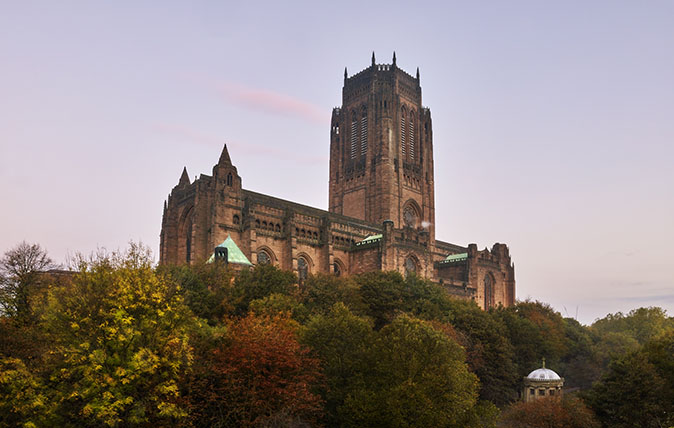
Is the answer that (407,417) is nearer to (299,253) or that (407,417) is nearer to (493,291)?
(299,253)

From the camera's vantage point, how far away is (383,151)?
79.0m

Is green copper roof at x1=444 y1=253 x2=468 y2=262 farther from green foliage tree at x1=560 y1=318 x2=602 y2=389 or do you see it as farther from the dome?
the dome

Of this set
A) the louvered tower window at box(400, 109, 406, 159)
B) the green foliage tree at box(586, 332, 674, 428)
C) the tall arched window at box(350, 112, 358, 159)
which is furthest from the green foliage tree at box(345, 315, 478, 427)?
the tall arched window at box(350, 112, 358, 159)

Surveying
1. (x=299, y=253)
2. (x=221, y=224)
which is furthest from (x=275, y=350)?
(x=299, y=253)

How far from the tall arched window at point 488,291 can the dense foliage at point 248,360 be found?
30.5 metres

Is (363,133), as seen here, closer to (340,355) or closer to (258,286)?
(258,286)

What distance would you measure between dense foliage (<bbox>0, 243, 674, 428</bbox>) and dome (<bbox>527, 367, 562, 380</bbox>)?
8.93ft

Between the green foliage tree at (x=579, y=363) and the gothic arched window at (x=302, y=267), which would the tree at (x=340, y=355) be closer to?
the gothic arched window at (x=302, y=267)

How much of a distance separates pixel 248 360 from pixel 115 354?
5.88m

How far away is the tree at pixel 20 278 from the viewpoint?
33094 mm

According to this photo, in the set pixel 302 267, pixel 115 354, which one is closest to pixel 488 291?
pixel 302 267

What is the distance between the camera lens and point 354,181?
8275 cm

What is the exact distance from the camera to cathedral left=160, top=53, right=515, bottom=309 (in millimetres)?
54656

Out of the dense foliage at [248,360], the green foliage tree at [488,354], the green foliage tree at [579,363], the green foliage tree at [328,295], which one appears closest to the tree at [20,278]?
the dense foliage at [248,360]
